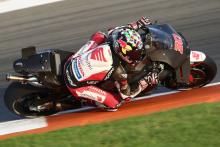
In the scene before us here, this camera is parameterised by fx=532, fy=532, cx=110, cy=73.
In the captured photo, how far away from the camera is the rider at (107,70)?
811 centimetres

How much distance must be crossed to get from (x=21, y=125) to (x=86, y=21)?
5.28 m

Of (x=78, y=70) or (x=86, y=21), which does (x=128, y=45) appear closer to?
(x=78, y=70)

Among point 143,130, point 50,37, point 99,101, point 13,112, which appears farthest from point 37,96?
point 50,37

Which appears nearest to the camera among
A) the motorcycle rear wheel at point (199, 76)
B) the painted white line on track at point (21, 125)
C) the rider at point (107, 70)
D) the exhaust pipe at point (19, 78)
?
the rider at point (107, 70)

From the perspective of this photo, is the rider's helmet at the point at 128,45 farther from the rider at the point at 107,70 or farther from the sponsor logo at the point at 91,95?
the sponsor logo at the point at 91,95

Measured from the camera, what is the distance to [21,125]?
28.4 ft

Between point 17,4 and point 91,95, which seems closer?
point 91,95

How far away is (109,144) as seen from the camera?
6574 mm

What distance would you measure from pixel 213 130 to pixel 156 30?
2532 mm

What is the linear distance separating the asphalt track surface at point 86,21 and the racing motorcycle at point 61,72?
7.47 feet

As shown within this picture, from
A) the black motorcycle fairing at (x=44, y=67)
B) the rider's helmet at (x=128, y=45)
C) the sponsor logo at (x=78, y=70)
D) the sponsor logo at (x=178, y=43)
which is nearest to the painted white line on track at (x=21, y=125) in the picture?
the black motorcycle fairing at (x=44, y=67)

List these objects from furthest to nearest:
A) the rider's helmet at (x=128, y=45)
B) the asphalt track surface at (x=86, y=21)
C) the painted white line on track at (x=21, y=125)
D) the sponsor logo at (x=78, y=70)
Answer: the asphalt track surface at (x=86, y=21) < the painted white line on track at (x=21, y=125) < the sponsor logo at (x=78, y=70) < the rider's helmet at (x=128, y=45)

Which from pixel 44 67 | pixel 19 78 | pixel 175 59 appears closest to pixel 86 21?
pixel 44 67

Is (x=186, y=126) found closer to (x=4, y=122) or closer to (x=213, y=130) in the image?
(x=213, y=130)
